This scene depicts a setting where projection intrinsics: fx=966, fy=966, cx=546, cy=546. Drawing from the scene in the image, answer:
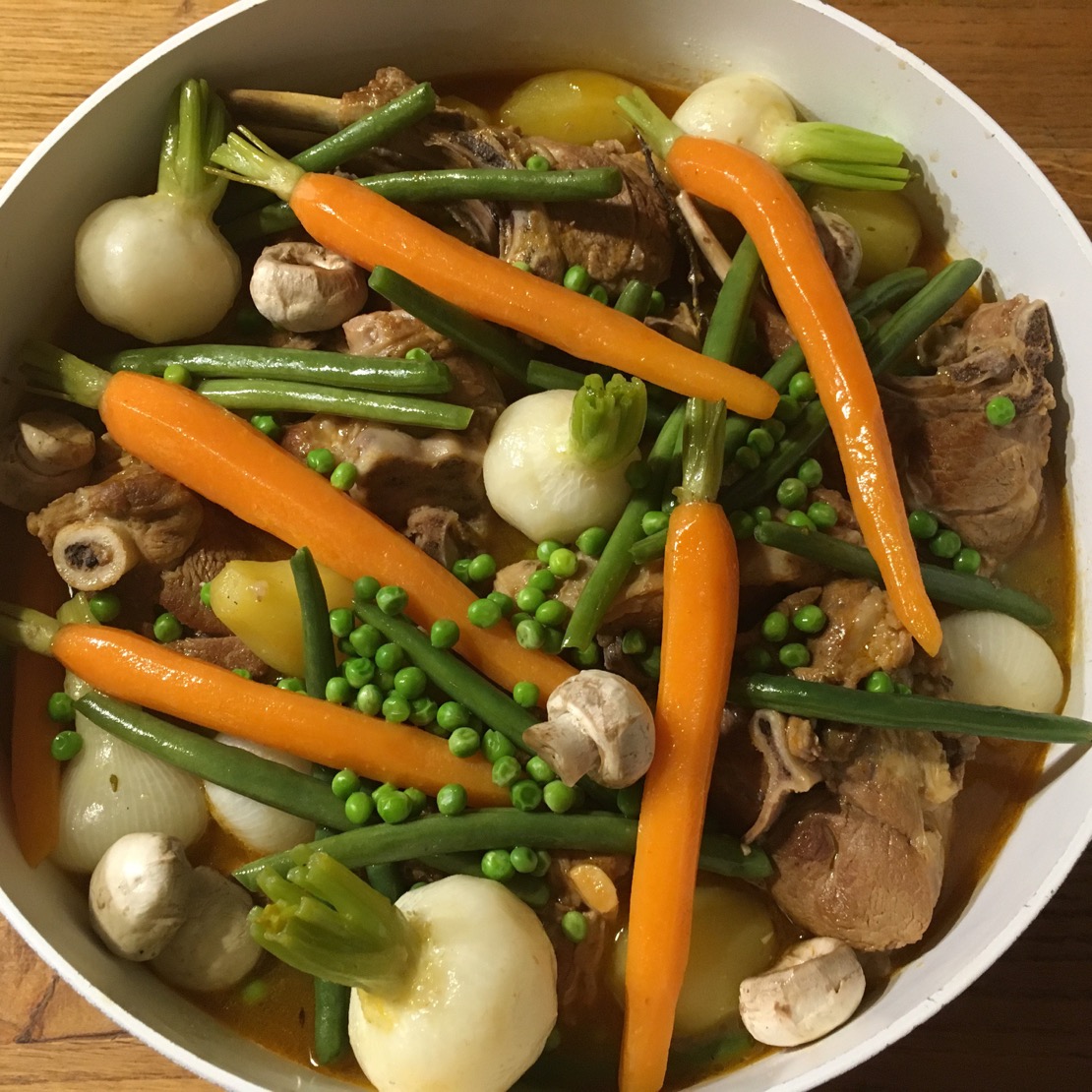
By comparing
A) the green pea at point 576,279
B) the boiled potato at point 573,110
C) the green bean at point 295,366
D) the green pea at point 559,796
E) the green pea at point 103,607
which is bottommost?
the green pea at point 559,796

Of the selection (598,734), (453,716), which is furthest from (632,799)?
(453,716)

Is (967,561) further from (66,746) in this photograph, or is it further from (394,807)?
(66,746)

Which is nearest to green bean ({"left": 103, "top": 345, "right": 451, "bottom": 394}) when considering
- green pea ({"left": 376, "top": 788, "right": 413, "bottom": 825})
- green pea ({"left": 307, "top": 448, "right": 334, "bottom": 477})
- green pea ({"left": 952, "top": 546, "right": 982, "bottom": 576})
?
green pea ({"left": 307, "top": 448, "right": 334, "bottom": 477})

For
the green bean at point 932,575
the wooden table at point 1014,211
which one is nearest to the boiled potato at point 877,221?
the wooden table at point 1014,211

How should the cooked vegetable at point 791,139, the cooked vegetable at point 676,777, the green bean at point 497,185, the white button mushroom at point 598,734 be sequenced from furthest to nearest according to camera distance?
the cooked vegetable at point 791,139 < the green bean at point 497,185 < the cooked vegetable at point 676,777 < the white button mushroom at point 598,734

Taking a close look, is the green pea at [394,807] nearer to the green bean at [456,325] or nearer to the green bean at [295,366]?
the green bean at [295,366]

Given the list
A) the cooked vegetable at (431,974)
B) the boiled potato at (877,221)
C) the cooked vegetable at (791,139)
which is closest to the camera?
the cooked vegetable at (431,974)
